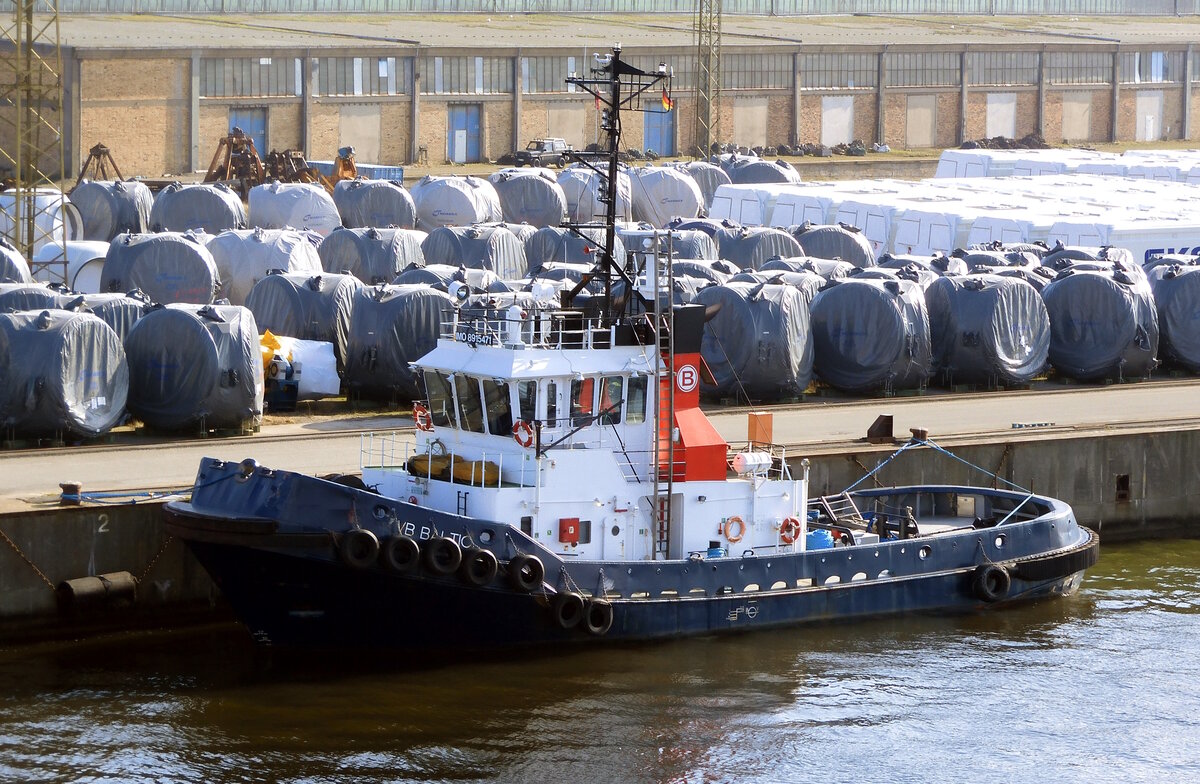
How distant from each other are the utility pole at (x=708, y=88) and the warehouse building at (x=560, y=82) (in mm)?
1530

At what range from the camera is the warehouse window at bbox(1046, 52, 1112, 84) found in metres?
84.6

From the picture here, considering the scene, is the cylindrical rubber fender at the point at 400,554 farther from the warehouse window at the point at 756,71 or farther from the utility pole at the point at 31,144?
the warehouse window at the point at 756,71

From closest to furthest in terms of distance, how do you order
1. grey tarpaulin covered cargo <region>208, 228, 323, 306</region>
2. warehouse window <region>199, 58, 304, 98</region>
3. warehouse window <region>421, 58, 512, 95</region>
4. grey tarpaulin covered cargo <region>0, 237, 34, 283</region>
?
grey tarpaulin covered cargo <region>0, 237, 34, 283</region>
grey tarpaulin covered cargo <region>208, 228, 323, 306</region>
warehouse window <region>199, 58, 304, 98</region>
warehouse window <region>421, 58, 512, 95</region>

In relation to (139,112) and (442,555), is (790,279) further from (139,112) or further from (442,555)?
(139,112)

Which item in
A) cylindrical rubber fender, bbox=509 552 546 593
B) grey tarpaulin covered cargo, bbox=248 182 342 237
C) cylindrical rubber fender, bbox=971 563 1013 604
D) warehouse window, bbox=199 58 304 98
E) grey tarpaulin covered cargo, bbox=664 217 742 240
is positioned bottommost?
cylindrical rubber fender, bbox=971 563 1013 604

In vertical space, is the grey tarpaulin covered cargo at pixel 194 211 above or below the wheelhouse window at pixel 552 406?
above

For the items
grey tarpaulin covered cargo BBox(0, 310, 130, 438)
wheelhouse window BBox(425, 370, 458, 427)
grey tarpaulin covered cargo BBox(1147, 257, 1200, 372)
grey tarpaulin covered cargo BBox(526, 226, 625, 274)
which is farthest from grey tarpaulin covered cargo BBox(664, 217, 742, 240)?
wheelhouse window BBox(425, 370, 458, 427)

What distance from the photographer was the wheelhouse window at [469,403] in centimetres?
1986

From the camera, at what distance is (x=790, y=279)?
108ft

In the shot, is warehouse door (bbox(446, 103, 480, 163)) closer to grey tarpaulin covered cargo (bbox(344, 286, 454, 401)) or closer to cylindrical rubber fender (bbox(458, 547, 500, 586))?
grey tarpaulin covered cargo (bbox(344, 286, 454, 401))

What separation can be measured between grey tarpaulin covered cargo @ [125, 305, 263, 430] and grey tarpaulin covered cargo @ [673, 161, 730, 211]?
107 ft

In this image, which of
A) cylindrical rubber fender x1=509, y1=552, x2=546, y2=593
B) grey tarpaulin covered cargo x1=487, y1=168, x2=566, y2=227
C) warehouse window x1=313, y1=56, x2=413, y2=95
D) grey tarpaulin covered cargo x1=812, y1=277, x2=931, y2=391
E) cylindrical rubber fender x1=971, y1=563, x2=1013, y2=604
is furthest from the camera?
warehouse window x1=313, y1=56, x2=413, y2=95

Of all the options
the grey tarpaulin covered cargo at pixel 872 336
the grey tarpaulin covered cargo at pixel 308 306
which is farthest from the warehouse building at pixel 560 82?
the grey tarpaulin covered cargo at pixel 308 306

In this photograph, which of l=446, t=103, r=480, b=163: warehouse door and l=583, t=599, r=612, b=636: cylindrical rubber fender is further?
l=446, t=103, r=480, b=163: warehouse door
